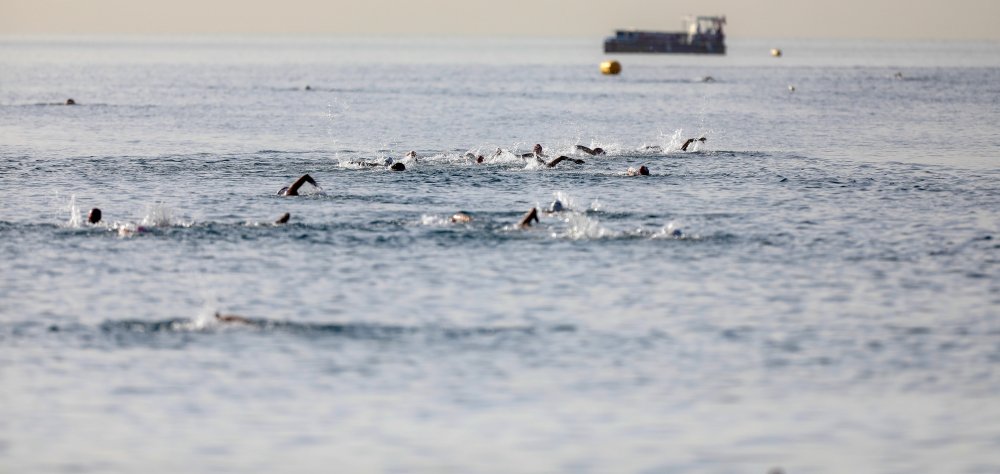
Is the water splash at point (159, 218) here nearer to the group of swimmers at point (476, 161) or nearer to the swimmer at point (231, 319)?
the group of swimmers at point (476, 161)

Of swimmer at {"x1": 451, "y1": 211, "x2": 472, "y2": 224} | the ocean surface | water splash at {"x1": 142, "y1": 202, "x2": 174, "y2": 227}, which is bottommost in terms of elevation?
the ocean surface

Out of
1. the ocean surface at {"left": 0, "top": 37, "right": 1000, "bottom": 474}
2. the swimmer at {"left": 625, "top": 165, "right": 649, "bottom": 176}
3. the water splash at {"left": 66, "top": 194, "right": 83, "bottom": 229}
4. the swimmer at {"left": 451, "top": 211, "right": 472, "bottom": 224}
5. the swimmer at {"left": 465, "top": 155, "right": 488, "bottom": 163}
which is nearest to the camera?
the ocean surface at {"left": 0, "top": 37, "right": 1000, "bottom": 474}

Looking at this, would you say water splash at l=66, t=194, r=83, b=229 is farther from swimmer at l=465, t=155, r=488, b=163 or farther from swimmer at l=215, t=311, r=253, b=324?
swimmer at l=465, t=155, r=488, b=163

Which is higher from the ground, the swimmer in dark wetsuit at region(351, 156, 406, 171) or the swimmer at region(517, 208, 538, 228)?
the swimmer in dark wetsuit at region(351, 156, 406, 171)

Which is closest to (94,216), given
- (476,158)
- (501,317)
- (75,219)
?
(75,219)

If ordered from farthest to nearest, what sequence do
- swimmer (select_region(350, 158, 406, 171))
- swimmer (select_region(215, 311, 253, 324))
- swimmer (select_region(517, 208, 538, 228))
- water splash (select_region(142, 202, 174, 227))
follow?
1. swimmer (select_region(350, 158, 406, 171))
2. water splash (select_region(142, 202, 174, 227))
3. swimmer (select_region(517, 208, 538, 228))
4. swimmer (select_region(215, 311, 253, 324))

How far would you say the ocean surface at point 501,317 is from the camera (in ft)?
53.7

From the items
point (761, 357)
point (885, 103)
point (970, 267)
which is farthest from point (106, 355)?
point (885, 103)

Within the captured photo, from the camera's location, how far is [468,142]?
7031 cm

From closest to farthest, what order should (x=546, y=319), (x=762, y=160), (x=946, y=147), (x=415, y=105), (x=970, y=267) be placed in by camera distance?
(x=546, y=319), (x=970, y=267), (x=762, y=160), (x=946, y=147), (x=415, y=105)

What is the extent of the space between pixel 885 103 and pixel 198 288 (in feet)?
311

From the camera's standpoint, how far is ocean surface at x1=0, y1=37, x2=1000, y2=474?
53.7 feet

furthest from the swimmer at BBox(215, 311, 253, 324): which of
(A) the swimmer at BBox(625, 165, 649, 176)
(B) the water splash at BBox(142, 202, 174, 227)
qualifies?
(A) the swimmer at BBox(625, 165, 649, 176)

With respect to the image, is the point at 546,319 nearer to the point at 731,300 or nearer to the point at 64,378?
the point at 731,300
